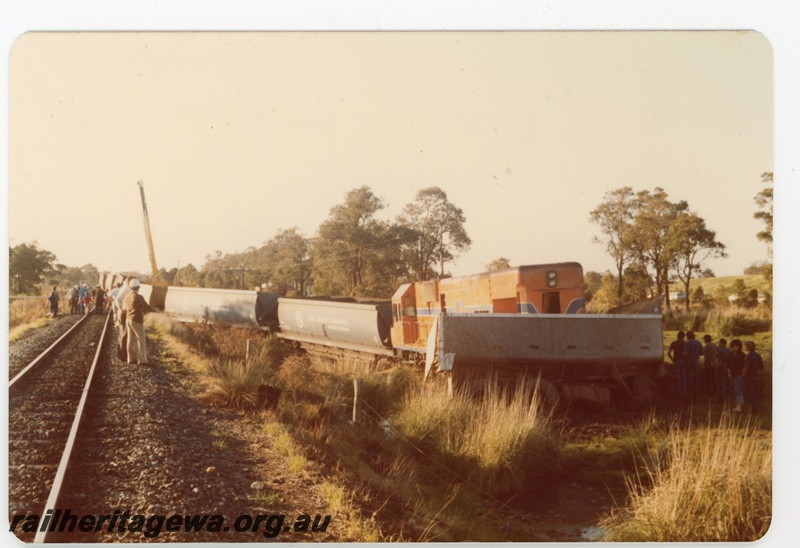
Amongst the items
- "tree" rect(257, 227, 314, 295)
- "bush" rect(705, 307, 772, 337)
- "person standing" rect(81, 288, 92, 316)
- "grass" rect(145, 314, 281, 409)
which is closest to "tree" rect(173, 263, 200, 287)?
"tree" rect(257, 227, 314, 295)

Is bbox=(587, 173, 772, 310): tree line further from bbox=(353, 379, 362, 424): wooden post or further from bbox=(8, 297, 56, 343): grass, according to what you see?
bbox=(8, 297, 56, 343): grass

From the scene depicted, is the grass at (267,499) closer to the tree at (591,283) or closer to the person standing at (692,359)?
the tree at (591,283)

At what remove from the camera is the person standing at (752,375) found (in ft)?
22.5

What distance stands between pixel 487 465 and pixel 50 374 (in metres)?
5.36

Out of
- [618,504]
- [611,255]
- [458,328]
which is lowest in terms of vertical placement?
[618,504]

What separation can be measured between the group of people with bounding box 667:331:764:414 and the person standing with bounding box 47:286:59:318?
8023mm

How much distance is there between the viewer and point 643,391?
9.73 metres

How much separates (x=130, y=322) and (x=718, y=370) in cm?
861

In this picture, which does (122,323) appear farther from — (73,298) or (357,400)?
(357,400)

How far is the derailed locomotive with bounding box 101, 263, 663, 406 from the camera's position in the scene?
860cm
